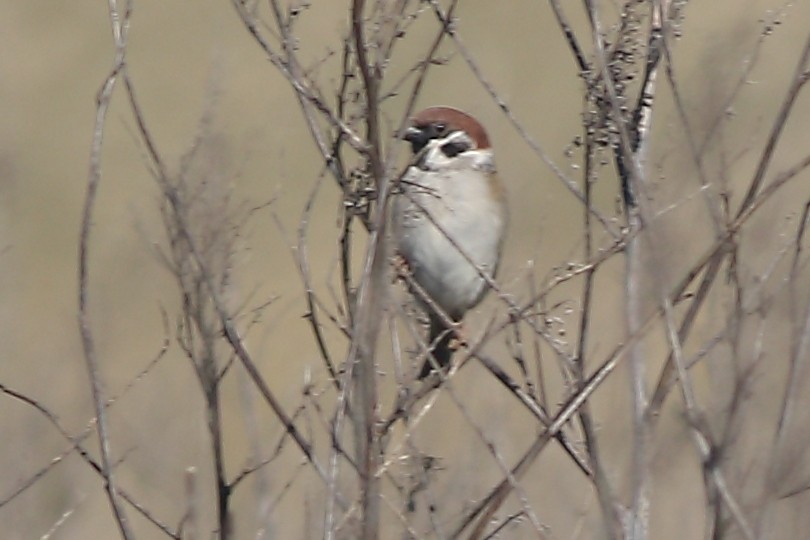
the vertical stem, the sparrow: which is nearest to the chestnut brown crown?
the sparrow

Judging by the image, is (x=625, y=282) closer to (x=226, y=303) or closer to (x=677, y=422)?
(x=677, y=422)

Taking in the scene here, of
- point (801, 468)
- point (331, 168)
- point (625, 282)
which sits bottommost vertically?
point (801, 468)

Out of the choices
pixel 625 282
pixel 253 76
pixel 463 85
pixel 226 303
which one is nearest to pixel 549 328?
pixel 625 282

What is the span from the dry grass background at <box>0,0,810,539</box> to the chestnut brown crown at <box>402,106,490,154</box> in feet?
0.31

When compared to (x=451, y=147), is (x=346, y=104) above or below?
above

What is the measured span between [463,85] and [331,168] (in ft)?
25.5

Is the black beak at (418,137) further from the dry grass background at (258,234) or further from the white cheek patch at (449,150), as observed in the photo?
the dry grass background at (258,234)

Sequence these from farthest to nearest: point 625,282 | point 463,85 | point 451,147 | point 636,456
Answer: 1. point 463,85
2. point 451,147
3. point 625,282
4. point 636,456

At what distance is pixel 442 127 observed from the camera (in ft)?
13.1

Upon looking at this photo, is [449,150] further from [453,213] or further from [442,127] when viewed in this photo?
[453,213]

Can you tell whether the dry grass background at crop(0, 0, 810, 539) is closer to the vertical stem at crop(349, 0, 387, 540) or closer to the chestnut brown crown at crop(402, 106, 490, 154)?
the chestnut brown crown at crop(402, 106, 490, 154)

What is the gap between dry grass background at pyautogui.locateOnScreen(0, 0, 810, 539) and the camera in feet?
8.18

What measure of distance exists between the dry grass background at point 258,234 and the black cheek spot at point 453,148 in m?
0.11

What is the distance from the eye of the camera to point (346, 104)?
2.53 metres
